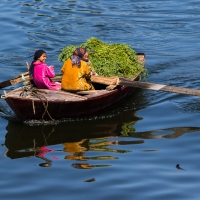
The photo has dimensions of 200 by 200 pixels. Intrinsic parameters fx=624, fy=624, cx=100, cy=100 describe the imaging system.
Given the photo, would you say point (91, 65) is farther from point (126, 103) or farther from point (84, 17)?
point (84, 17)

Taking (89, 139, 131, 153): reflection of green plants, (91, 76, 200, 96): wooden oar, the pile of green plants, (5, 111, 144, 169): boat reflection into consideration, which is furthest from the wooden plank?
(89, 139, 131, 153): reflection of green plants

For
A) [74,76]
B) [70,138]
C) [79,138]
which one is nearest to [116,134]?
[79,138]

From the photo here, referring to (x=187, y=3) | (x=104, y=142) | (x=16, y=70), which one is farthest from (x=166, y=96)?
(x=187, y=3)

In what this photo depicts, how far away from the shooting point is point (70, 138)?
415 inches

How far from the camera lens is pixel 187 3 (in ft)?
65.6

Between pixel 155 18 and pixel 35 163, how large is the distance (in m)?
10.2

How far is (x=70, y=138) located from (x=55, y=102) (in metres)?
0.66

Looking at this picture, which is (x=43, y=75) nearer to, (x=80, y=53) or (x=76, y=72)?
(x=76, y=72)

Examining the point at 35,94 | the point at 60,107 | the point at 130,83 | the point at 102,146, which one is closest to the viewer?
the point at 102,146

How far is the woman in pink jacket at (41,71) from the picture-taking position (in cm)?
1098

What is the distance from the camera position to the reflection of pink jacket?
11.0 m

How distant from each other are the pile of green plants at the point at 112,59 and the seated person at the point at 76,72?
3.54ft

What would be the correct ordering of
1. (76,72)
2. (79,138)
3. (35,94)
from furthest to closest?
(76,72)
(35,94)
(79,138)

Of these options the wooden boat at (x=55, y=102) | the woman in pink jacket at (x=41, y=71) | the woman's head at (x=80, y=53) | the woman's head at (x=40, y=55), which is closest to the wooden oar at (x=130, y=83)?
the wooden boat at (x=55, y=102)
